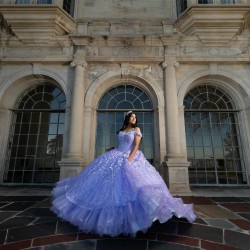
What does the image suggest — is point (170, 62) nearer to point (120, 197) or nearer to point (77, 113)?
point (77, 113)

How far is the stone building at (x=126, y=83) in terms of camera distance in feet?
21.5

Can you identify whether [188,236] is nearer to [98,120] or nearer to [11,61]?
[98,120]

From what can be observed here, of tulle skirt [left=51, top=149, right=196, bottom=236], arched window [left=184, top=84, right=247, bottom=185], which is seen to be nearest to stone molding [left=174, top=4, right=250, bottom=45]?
arched window [left=184, top=84, right=247, bottom=185]

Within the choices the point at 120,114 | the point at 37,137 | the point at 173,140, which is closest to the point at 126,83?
the point at 120,114

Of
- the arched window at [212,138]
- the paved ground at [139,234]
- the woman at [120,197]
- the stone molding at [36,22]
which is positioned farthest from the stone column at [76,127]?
the arched window at [212,138]

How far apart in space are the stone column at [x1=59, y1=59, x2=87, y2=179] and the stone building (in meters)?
0.04

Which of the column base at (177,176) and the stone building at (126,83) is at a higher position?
the stone building at (126,83)

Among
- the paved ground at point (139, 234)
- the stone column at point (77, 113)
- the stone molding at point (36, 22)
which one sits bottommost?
the paved ground at point (139, 234)

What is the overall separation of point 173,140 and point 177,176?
3.76 feet

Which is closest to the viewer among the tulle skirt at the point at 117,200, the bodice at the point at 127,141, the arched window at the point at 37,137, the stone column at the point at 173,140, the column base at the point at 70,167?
the tulle skirt at the point at 117,200

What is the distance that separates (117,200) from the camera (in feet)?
7.59

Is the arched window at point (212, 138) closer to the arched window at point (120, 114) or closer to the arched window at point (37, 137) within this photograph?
the arched window at point (120, 114)

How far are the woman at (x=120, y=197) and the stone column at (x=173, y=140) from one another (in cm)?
279

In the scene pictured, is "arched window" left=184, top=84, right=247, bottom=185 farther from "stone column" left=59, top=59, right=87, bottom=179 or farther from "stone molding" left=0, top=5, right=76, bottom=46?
"stone molding" left=0, top=5, right=76, bottom=46
